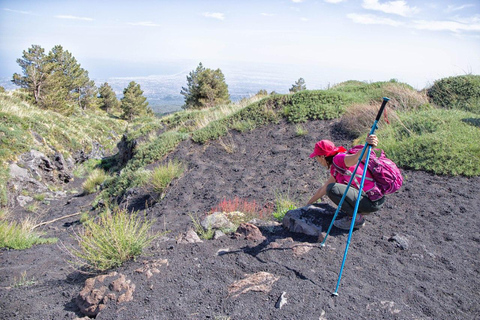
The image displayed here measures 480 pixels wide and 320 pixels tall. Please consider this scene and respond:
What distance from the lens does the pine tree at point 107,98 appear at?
49094mm

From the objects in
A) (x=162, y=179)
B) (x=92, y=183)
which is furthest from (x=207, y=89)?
(x=162, y=179)

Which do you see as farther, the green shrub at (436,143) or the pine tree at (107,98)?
the pine tree at (107,98)

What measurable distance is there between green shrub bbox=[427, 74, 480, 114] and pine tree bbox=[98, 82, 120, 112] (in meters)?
47.8

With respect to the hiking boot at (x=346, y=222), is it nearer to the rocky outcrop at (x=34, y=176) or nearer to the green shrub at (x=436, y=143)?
the green shrub at (x=436, y=143)

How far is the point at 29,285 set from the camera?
3.56m

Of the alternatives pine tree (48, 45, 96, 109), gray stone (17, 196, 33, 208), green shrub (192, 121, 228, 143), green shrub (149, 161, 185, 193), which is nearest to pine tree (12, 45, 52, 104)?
pine tree (48, 45, 96, 109)

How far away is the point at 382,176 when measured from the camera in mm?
3605

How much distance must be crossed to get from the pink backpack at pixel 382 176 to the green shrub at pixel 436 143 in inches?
116

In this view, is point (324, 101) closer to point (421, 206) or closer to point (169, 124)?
point (421, 206)

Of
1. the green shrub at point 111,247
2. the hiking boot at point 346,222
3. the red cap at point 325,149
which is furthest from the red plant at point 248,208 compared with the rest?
the green shrub at point 111,247

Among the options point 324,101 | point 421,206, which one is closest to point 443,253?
point 421,206

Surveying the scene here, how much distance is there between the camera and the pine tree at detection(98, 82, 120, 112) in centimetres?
4909

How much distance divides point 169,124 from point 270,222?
10.8 m

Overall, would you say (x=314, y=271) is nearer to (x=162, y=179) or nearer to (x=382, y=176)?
(x=382, y=176)
